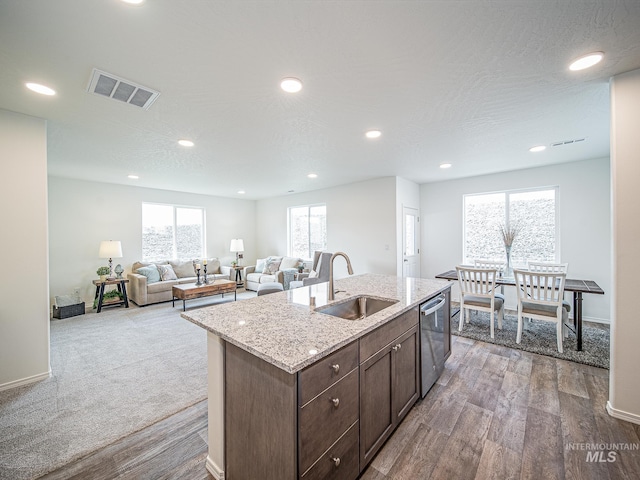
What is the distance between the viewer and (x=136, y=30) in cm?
148

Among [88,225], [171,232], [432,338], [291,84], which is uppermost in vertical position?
[291,84]

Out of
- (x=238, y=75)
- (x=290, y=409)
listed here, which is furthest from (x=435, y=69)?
(x=290, y=409)

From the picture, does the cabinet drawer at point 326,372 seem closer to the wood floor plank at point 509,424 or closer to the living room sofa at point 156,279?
the wood floor plank at point 509,424

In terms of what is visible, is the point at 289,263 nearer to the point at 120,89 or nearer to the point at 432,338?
the point at 432,338

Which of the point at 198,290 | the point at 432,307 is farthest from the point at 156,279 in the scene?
the point at 432,307

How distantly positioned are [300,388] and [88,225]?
6468 millimetres

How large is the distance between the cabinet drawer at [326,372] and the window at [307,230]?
16.9ft

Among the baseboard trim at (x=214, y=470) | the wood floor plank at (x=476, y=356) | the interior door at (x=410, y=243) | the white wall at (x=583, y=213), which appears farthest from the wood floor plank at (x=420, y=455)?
the white wall at (x=583, y=213)

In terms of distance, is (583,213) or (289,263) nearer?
(583,213)

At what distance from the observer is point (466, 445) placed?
1787 mm

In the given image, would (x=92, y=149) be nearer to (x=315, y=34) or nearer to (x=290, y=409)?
(x=315, y=34)

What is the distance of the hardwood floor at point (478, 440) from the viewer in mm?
1594

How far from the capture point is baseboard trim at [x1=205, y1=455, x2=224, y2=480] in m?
1.53

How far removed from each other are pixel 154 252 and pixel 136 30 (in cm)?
593
